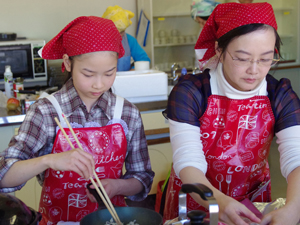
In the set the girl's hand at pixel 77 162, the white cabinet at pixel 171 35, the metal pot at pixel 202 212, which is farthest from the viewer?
the white cabinet at pixel 171 35

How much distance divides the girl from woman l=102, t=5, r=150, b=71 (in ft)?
7.11

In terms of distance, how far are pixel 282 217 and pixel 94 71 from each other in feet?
2.34

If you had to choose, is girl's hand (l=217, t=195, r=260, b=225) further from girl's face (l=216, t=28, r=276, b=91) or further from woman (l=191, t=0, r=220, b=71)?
woman (l=191, t=0, r=220, b=71)

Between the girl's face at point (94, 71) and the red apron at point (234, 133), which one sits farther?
the red apron at point (234, 133)

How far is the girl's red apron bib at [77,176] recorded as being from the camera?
4.14ft

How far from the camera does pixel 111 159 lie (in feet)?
4.24

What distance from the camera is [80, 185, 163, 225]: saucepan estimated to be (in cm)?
89

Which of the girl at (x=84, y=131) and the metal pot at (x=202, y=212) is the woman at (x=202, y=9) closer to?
the girl at (x=84, y=131)

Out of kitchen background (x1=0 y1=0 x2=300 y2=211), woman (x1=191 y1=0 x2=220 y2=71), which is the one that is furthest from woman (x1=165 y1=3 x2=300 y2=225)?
woman (x1=191 y1=0 x2=220 y2=71)

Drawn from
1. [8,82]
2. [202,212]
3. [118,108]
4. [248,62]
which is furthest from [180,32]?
[202,212]

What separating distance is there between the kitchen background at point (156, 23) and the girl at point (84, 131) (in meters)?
1.33

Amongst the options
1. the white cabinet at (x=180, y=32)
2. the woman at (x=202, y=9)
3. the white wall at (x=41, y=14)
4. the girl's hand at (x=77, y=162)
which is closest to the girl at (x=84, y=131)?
the girl's hand at (x=77, y=162)

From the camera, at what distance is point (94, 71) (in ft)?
3.87

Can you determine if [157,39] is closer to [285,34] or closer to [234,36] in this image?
[285,34]
